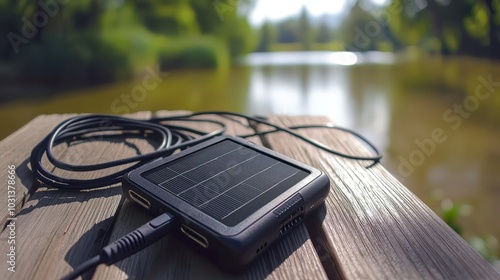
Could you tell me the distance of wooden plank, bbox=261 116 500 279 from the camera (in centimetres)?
30

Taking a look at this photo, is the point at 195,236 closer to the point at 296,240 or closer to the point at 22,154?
the point at 296,240

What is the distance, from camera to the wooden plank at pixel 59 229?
0.30 meters

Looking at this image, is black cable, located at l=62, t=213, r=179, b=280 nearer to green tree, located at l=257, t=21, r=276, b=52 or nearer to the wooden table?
the wooden table

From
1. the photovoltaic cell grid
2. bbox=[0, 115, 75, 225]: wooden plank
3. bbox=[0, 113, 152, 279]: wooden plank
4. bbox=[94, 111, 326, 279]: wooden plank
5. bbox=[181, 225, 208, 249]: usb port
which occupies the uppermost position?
the photovoltaic cell grid

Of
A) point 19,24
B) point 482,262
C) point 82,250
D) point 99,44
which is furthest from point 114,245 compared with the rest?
point 99,44

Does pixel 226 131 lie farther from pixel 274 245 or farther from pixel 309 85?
pixel 309 85

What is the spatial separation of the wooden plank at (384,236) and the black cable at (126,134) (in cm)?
10

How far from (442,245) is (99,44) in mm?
2473

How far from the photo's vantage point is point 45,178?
436 mm

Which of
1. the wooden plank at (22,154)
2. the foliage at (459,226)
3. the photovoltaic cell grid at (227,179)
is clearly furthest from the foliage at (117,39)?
the photovoltaic cell grid at (227,179)

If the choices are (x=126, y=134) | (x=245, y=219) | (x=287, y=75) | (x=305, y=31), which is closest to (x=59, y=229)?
(x=245, y=219)

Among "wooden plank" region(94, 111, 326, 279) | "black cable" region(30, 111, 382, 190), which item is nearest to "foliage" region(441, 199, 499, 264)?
"black cable" region(30, 111, 382, 190)

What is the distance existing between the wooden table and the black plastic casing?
14mm

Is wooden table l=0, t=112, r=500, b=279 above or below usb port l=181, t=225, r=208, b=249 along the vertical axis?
below
